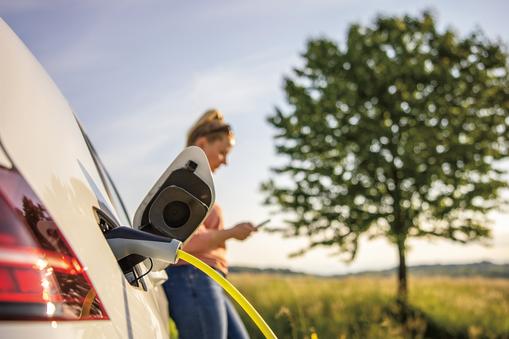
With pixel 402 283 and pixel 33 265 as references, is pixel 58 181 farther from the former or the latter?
pixel 402 283

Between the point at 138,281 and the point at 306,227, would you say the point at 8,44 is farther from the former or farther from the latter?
the point at 306,227

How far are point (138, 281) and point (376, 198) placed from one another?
14219 mm

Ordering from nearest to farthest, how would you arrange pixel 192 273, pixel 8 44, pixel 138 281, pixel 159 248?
pixel 8 44
pixel 159 248
pixel 138 281
pixel 192 273

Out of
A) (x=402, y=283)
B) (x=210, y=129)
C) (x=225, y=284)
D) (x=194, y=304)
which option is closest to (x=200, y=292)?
(x=194, y=304)

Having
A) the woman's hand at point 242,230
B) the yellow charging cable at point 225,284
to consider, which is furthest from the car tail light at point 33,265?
the woman's hand at point 242,230

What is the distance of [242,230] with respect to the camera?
9.36 feet

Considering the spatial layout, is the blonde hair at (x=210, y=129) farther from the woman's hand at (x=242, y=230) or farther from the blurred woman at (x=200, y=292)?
the woman's hand at (x=242, y=230)

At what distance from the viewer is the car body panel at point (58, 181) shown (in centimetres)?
100

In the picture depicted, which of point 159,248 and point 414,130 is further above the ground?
point 414,130

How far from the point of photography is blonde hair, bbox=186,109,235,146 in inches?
139

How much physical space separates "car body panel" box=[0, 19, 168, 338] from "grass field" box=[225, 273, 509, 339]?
9.91m

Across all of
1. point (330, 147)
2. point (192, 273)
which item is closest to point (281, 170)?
point (330, 147)

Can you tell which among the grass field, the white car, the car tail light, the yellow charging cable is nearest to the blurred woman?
the yellow charging cable

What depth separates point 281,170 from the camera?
16.1 m
